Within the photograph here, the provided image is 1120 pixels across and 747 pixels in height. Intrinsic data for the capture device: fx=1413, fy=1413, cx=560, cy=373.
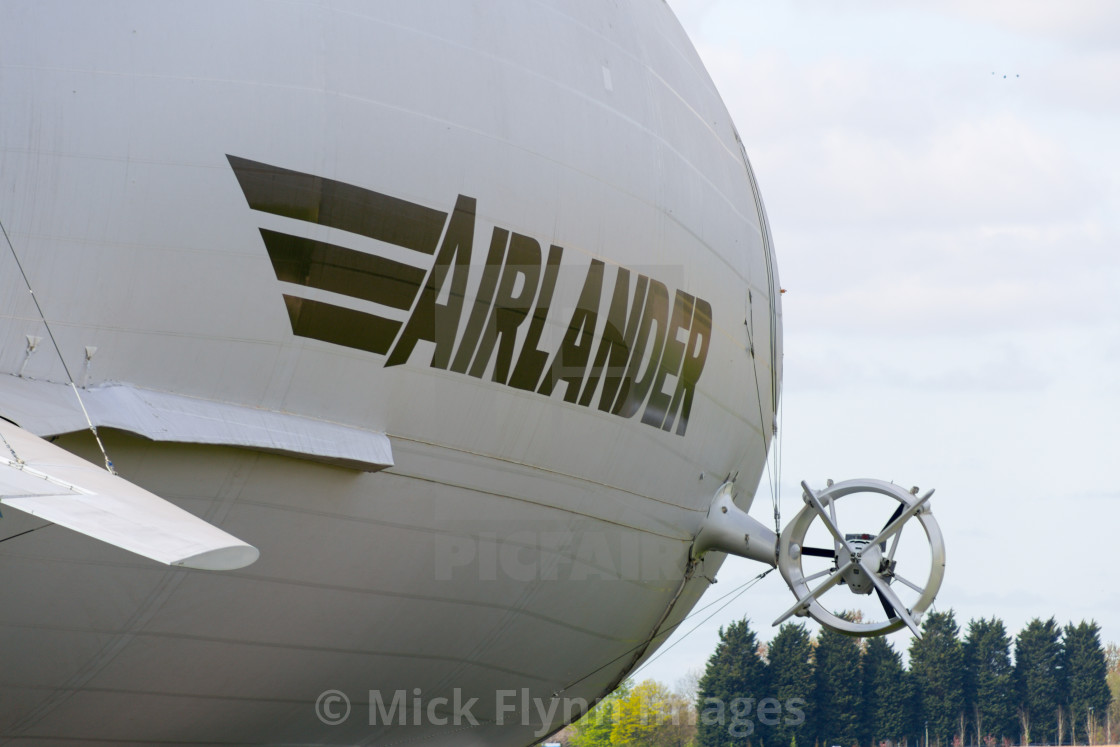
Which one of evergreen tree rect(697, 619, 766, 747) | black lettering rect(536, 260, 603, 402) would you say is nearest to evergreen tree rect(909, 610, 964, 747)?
evergreen tree rect(697, 619, 766, 747)

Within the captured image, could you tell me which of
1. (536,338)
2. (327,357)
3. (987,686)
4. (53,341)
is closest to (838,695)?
(987,686)

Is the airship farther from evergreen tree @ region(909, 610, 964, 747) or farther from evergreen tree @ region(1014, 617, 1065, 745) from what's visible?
evergreen tree @ region(1014, 617, 1065, 745)

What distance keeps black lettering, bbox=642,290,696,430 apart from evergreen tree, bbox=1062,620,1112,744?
73.5 metres

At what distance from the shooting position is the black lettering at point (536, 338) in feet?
41.6

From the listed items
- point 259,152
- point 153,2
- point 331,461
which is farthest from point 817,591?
point 153,2

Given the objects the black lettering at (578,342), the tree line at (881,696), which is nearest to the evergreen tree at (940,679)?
the tree line at (881,696)

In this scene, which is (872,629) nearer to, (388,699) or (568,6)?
(388,699)

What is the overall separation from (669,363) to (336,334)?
4.85m

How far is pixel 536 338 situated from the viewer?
1277 centimetres

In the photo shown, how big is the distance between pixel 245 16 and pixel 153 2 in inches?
28.1

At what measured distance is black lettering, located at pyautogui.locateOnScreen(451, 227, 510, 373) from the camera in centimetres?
1206

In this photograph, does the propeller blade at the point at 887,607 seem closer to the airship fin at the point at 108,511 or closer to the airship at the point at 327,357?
the airship at the point at 327,357

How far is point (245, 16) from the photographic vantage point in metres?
11.0

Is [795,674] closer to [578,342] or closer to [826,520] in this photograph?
[826,520]
